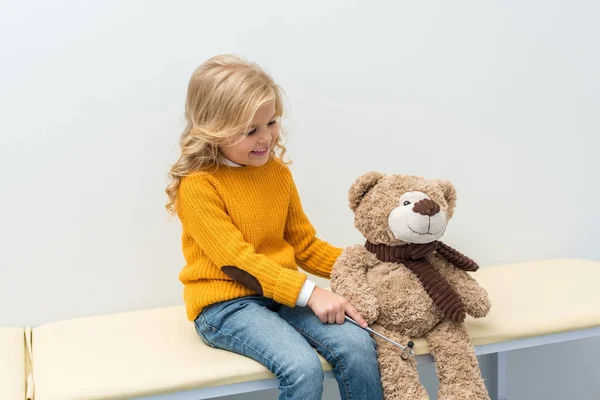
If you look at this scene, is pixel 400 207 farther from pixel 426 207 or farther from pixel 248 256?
pixel 248 256

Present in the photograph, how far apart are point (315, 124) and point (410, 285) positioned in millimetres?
581

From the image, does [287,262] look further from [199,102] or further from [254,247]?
Result: [199,102]

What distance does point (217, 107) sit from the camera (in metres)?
1.39

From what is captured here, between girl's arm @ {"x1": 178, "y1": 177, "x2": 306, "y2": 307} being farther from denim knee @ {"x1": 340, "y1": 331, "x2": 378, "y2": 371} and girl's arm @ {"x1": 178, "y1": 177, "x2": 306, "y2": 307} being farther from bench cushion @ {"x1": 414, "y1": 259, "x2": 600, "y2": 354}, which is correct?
bench cushion @ {"x1": 414, "y1": 259, "x2": 600, "y2": 354}

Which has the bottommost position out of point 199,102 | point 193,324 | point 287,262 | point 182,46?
point 193,324

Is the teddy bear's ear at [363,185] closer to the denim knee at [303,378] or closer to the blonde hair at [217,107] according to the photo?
the blonde hair at [217,107]

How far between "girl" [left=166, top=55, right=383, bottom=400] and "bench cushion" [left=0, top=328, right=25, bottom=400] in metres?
0.33

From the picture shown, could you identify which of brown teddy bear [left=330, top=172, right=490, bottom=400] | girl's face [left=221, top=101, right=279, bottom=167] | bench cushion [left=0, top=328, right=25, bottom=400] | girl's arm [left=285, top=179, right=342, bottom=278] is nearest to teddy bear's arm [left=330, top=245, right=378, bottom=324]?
brown teddy bear [left=330, top=172, right=490, bottom=400]

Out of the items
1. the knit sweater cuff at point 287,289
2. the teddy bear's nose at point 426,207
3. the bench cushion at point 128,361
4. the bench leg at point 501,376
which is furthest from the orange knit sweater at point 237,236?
the bench leg at point 501,376

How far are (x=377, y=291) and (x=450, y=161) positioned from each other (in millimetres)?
654

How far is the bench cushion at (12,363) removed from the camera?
4.27 ft

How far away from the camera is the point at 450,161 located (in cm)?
192

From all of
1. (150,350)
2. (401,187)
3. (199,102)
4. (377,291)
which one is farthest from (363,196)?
(150,350)

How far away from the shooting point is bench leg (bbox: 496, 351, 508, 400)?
1890 millimetres
